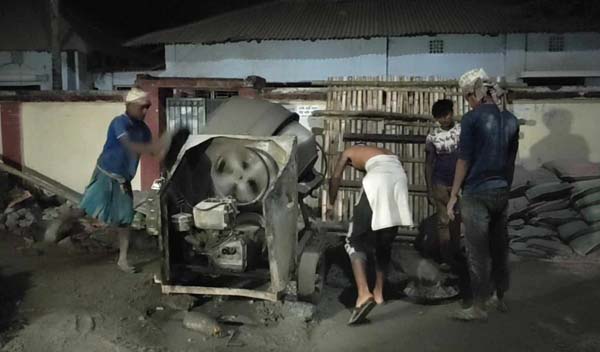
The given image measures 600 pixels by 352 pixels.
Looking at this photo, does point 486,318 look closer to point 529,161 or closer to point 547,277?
point 547,277

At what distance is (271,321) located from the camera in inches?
181

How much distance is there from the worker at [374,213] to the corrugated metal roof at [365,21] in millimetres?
11172

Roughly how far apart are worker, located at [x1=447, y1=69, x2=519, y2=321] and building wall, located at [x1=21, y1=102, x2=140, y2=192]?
21.2 ft

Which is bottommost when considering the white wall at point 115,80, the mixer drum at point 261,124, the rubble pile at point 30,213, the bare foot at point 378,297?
the bare foot at point 378,297

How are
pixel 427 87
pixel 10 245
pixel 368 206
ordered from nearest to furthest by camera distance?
pixel 368 206, pixel 10 245, pixel 427 87

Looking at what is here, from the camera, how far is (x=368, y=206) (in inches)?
185

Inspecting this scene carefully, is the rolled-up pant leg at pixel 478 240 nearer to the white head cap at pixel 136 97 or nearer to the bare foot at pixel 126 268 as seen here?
the white head cap at pixel 136 97

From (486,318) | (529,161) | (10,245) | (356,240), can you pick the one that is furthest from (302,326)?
(529,161)

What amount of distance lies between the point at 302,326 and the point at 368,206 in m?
1.15

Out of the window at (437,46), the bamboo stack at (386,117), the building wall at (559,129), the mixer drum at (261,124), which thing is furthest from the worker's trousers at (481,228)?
the window at (437,46)

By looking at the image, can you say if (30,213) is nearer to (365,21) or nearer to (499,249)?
(499,249)

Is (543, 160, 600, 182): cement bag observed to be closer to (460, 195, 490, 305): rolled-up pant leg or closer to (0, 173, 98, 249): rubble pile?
(460, 195, 490, 305): rolled-up pant leg

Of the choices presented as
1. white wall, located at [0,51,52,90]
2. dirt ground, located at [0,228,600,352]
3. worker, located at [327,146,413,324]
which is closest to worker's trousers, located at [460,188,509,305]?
dirt ground, located at [0,228,600,352]

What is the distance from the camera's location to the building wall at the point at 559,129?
321 inches
